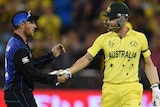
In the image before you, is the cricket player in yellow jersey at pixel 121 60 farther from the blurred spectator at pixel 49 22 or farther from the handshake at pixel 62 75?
the blurred spectator at pixel 49 22

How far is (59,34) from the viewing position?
16266mm

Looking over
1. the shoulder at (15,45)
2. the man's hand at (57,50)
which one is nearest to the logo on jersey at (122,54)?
the man's hand at (57,50)

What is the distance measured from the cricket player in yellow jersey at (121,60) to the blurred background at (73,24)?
14.4 ft

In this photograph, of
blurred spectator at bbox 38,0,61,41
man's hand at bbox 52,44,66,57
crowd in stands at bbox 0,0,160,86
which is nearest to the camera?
man's hand at bbox 52,44,66,57

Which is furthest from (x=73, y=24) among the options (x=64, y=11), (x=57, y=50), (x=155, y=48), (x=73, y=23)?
(x=57, y=50)

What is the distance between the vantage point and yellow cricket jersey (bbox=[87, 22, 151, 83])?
10.2 meters

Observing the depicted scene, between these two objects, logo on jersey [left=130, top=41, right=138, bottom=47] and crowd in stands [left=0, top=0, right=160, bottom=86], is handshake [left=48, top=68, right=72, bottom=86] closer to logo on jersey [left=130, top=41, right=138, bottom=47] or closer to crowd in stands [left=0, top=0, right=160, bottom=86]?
logo on jersey [left=130, top=41, right=138, bottom=47]

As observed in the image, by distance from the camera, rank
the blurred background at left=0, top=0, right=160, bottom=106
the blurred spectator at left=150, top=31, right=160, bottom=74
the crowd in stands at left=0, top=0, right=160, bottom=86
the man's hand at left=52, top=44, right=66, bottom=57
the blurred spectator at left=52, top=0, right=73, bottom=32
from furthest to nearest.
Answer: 1. the blurred spectator at left=52, top=0, right=73, bottom=32
2. the crowd in stands at left=0, top=0, right=160, bottom=86
3. the blurred background at left=0, top=0, right=160, bottom=106
4. the blurred spectator at left=150, top=31, right=160, bottom=74
5. the man's hand at left=52, top=44, right=66, bottom=57

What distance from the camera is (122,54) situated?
1023 centimetres

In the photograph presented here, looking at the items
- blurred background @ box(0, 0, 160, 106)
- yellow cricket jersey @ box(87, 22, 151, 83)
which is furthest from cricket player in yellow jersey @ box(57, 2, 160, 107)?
blurred background @ box(0, 0, 160, 106)

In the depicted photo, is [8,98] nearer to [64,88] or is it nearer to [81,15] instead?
[64,88]

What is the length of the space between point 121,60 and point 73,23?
6.61m

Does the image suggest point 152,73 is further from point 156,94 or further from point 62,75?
point 62,75

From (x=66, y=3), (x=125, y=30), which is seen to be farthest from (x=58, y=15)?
(x=125, y=30)
